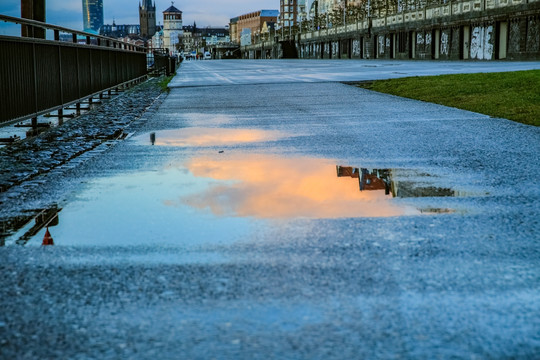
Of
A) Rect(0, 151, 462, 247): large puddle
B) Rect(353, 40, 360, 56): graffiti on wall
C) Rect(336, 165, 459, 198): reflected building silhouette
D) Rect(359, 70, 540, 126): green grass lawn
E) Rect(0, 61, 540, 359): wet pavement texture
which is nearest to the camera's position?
Rect(0, 61, 540, 359): wet pavement texture

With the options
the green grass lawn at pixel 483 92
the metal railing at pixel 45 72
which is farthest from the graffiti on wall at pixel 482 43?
the metal railing at pixel 45 72

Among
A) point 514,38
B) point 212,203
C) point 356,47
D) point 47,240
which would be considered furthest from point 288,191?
point 356,47

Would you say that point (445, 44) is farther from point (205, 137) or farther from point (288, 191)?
point (288, 191)

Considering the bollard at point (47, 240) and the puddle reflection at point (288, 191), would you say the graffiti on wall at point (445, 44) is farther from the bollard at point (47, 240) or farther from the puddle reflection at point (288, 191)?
the bollard at point (47, 240)

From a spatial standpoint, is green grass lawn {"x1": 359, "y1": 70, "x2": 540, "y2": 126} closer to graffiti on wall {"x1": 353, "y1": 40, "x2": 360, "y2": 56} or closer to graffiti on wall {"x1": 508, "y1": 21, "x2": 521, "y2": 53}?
graffiti on wall {"x1": 508, "y1": 21, "x2": 521, "y2": 53}

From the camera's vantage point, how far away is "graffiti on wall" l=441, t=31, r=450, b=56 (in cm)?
5528

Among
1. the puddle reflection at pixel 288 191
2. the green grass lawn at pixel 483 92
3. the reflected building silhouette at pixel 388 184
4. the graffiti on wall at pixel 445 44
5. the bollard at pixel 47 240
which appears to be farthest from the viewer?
the graffiti on wall at pixel 445 44

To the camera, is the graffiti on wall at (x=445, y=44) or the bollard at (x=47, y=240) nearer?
the bollard at (x=47, y=240)

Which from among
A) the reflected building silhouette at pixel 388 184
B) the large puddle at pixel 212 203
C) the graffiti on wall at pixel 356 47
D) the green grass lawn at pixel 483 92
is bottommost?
the large puddle at pixel 212 203

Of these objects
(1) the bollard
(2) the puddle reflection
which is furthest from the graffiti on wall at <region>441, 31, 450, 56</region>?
(1) the bollard

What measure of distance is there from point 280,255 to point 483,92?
41.4 ft

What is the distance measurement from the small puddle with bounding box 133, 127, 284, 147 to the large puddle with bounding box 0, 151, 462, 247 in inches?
77.0

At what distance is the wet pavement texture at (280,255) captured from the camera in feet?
9.34

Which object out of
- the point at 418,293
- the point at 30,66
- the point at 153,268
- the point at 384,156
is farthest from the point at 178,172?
the point at 30,66
